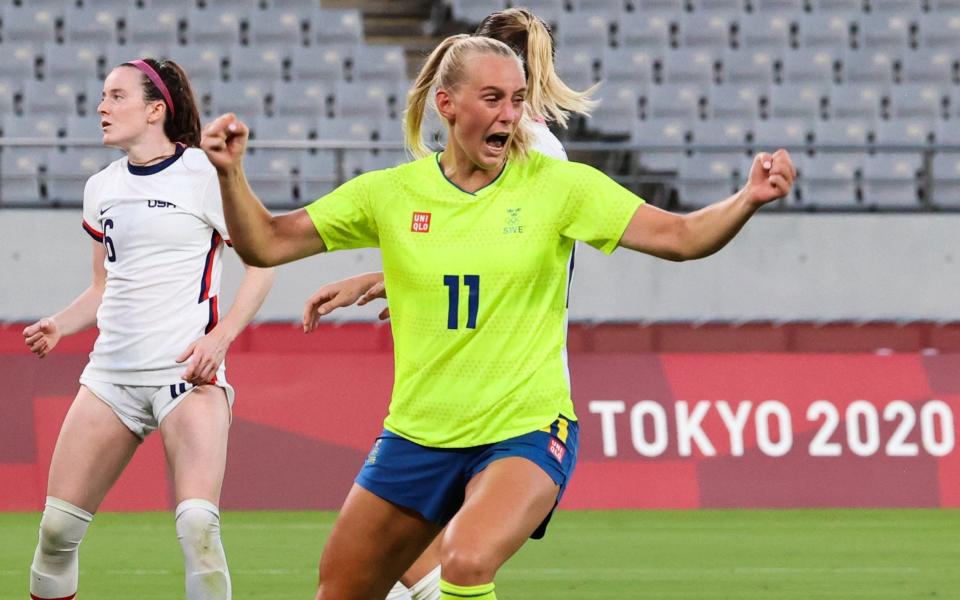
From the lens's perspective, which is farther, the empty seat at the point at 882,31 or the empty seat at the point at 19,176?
the empty seat at the point at 882,31

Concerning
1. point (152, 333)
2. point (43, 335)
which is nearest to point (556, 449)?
point (152, 333)

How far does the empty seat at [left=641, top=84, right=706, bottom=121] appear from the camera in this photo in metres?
17.8

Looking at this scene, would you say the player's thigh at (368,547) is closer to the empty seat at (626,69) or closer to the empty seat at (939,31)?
the empty seat at (626,69)

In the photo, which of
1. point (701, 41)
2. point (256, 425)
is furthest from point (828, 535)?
point (701, 41)

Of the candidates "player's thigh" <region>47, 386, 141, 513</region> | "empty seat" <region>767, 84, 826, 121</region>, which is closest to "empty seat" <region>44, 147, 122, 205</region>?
"empty seat" <region>767, 84, 826, 121</region>

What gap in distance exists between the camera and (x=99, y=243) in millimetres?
6008

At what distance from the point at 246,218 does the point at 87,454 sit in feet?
5.21

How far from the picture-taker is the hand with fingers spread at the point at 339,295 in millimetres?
5266

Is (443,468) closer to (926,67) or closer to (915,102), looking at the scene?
(915,102)

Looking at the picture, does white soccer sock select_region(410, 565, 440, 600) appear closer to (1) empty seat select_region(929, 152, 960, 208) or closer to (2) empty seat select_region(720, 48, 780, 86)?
(1) empty seat select_region(929, 152, 960, 208)

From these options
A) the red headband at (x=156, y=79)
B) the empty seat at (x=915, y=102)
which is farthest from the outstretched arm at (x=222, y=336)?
the empty seat at (x=915, y=102)

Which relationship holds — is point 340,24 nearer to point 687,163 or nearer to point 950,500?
point 687,163

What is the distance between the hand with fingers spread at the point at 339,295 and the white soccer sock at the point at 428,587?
1.08m

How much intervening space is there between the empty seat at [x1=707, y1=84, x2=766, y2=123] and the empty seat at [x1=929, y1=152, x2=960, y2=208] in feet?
6.54
